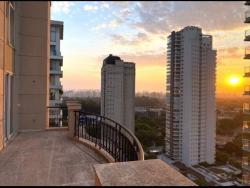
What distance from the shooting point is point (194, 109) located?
126ft

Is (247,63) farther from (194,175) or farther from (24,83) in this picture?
(194,175)

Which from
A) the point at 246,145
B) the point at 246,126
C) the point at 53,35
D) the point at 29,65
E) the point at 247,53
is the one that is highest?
the point at 53,35

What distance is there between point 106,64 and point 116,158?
2965 cm

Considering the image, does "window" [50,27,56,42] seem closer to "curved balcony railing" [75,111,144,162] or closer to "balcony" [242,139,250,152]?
"balcony" [242,139,250,152]

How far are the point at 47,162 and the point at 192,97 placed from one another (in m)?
35.2

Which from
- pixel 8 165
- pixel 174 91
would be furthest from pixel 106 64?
pixel 8 165

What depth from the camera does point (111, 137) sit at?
5527mm

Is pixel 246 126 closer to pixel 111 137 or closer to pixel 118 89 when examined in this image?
pixel 111 137

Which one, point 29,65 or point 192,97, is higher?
point 29,65

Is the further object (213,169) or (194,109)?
(194,109)

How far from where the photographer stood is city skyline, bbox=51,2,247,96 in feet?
16.1

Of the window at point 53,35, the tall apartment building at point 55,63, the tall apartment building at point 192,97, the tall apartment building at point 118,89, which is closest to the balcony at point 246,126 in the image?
the tall apartment building at point 118,89

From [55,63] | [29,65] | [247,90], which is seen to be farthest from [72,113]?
[55,63]

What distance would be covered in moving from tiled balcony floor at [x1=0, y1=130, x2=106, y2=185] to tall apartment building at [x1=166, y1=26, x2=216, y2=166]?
109 ft
